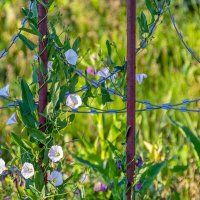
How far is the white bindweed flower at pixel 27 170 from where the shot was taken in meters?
1.84

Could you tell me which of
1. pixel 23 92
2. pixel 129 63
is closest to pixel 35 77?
pixel 23 92

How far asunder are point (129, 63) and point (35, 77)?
27cm

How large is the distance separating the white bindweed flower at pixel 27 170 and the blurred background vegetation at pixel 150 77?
53 cm

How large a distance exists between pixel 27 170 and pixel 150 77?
2.29 m

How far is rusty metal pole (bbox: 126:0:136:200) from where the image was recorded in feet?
6.19

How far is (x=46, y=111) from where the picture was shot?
1867 mm

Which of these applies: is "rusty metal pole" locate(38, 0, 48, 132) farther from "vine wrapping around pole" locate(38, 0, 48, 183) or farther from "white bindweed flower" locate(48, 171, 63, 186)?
"white bindweed flower" locate(48, 171, 63, 186)

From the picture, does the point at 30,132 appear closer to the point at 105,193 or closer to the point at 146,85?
the point at 105,193

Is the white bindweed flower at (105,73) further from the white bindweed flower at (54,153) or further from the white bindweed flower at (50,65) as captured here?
the white bindweed flower at (54,153)

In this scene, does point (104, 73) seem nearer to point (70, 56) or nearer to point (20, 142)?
point (70, 56)

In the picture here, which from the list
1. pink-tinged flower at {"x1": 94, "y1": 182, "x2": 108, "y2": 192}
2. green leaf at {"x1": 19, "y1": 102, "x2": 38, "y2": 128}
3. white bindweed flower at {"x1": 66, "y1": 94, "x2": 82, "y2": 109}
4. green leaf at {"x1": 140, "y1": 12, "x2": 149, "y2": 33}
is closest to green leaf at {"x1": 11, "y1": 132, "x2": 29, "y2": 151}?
green leaf at {"x1": 19, "y1": 102, "x2": 38, "y2": 128}

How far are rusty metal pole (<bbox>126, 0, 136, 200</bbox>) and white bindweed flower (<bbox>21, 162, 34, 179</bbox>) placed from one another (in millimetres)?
263

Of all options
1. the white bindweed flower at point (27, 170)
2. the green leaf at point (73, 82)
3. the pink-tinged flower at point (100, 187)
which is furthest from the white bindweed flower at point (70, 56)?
the pink-tinged flower at point (100, 187)

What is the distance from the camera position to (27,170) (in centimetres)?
185
